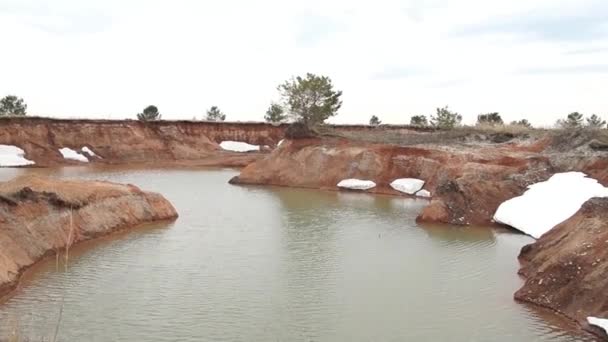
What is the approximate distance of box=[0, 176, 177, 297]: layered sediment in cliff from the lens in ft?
50.0

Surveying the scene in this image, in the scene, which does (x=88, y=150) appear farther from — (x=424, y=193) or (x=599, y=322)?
(x=599, y=322)

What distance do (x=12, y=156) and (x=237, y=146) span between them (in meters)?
21.7

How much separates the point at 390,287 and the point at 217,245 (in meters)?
6.34

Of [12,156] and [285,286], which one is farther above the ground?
[12,156]

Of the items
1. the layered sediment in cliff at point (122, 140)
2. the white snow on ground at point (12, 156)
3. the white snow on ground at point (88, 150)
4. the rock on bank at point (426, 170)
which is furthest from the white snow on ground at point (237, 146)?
the rock on bank at point (426, 170)

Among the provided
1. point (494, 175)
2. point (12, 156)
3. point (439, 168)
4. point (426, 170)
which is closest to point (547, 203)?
point (494, 175)

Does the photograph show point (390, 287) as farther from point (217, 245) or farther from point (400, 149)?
point (400, 149)

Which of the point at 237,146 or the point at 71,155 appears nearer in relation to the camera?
the point at 71,155

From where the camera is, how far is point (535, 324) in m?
12.2

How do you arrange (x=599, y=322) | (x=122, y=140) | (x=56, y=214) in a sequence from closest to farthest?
(x=599, y=322) → (x=56, y=214) → (x=122, y=140)

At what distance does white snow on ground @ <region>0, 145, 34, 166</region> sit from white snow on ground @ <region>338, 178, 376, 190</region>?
27.9 meters

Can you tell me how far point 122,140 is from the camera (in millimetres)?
57156

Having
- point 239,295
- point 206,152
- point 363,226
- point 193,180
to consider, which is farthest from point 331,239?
point 206,152

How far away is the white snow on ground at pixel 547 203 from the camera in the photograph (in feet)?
70.4
